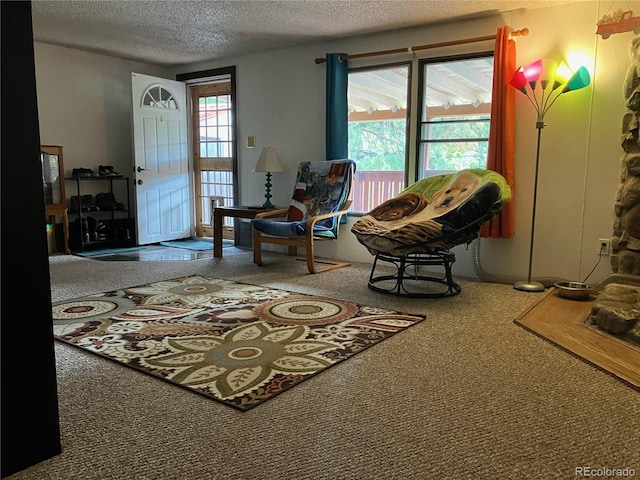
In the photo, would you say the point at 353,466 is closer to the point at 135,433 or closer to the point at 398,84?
the point at 135,433

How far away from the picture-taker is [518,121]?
3871 mm

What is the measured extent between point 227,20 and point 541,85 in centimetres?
254

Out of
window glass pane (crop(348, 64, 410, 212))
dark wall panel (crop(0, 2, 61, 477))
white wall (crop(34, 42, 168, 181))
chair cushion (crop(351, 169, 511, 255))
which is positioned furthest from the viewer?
white wall (crop(34, 42, 168, 181))

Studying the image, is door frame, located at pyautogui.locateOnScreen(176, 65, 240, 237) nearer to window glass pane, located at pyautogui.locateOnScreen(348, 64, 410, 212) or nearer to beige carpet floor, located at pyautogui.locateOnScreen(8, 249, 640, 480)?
window glass pane, located at pyautogui.locateOnScreen(348, 64, 410, 212)

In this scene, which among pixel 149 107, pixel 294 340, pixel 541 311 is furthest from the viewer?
pixel 149 107

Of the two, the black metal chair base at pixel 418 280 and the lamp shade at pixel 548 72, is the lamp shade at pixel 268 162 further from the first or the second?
the lamp shade at pixel 548 72

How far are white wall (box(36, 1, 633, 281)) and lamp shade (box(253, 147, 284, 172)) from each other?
213mm

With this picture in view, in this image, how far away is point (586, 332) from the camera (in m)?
2.56

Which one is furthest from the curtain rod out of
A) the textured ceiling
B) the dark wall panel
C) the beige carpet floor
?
the dark wall panel

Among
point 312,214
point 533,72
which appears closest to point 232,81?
point 312,214

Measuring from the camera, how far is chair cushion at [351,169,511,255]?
319 centimetres

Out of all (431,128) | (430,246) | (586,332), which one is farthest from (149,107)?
Result: (586,332)

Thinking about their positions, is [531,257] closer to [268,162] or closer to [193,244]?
[268,162]

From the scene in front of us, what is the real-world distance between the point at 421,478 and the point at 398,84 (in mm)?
3773
